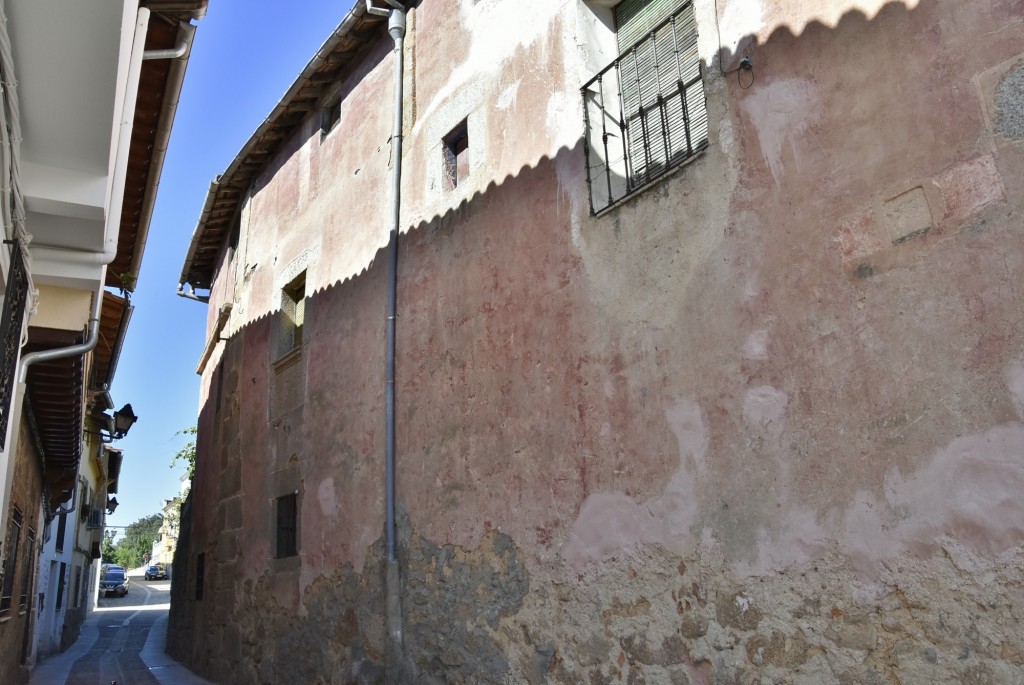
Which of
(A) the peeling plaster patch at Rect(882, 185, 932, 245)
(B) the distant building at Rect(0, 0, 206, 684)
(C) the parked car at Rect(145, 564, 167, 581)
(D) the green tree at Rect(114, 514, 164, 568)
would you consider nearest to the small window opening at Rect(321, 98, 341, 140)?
(B) the distant building at Rect(0, 0, 206, 684)

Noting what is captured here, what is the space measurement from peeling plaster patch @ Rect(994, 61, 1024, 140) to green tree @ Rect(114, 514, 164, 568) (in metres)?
89.3

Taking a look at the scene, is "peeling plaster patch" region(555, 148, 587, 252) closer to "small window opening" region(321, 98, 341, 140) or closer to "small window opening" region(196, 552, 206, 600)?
→ "small window opening" region(321, 98, 341, 140)

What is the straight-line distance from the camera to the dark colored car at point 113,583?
3906 centimetres

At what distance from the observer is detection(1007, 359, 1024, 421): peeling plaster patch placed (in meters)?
3.32

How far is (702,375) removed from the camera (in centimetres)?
457

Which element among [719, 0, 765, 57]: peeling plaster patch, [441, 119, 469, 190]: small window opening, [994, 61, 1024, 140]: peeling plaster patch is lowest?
[994, 61, 1024, 140]: peeling plaster patch

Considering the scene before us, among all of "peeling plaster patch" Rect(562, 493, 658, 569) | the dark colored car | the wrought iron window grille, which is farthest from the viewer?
the dark colored car

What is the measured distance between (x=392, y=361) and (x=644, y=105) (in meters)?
3.07

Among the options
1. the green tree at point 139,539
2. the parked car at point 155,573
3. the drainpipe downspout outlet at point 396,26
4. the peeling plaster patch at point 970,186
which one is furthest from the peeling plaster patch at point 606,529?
the green tree at point 139,539

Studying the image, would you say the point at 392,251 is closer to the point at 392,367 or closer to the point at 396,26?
the point at 392,367

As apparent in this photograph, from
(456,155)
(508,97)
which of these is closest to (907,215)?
(508,97)

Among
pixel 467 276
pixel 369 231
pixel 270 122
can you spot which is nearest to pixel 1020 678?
pixel 467 276

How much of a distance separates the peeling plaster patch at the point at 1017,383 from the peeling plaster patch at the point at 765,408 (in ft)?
3.32

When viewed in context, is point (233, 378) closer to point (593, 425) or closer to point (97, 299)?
point (97, 299)
